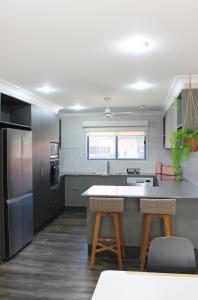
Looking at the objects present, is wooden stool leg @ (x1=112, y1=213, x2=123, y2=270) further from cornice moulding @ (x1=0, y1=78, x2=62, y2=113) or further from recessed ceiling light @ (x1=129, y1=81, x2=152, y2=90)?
cornice moulding @ (x1=0, y1=78, x2=62, y2=113)

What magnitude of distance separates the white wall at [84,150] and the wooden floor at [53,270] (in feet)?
8.45

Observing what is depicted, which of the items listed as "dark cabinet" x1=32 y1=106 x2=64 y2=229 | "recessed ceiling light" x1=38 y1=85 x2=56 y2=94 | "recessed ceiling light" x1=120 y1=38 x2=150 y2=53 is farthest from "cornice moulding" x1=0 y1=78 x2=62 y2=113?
"recessed ceiling light" x1=120 y1=38 x2=150 y2=53

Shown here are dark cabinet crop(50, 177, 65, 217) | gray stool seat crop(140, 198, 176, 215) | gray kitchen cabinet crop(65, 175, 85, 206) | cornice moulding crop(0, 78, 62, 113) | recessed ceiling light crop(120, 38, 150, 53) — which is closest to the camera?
recessed ceiling light crop(120, 38, 150, 53)

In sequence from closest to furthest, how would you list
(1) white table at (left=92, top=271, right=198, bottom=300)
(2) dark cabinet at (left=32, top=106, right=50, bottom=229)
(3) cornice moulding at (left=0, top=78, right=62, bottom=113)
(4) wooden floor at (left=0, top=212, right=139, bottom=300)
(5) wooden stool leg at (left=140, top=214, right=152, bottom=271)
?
(1) white table at (left=92, top=271, right=198, bottom=300)
(4) wooden floor at (left=0, top=212, right=139, bottom=300)
(5) wooden stool leg at (left=140, top=214, right=152, bottom=271)
(3) cornice moulding at (left=0, top=78, right=62, bottom=113)
(2) dark cabinet at (left=32, top=106, right=50, bottom=229)

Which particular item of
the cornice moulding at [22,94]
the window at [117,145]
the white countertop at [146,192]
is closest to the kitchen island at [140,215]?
the white countertop at [146,192]

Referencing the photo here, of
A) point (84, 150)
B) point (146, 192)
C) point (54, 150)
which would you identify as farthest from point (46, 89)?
point (84, 150)

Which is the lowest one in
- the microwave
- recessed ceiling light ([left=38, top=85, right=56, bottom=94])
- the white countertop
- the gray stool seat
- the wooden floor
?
the wooden floor

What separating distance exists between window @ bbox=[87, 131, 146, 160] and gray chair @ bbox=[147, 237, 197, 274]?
5.13 metres

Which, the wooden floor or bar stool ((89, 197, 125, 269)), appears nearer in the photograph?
the wooden floor

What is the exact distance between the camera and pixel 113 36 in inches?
89.8

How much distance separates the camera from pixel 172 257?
6.16 ft

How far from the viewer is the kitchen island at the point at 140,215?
11.7 ft

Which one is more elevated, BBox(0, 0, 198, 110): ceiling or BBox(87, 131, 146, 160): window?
BBox(0, 0, 198, 110): ceiling

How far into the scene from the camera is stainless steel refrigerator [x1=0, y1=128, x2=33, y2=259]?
365 cm
